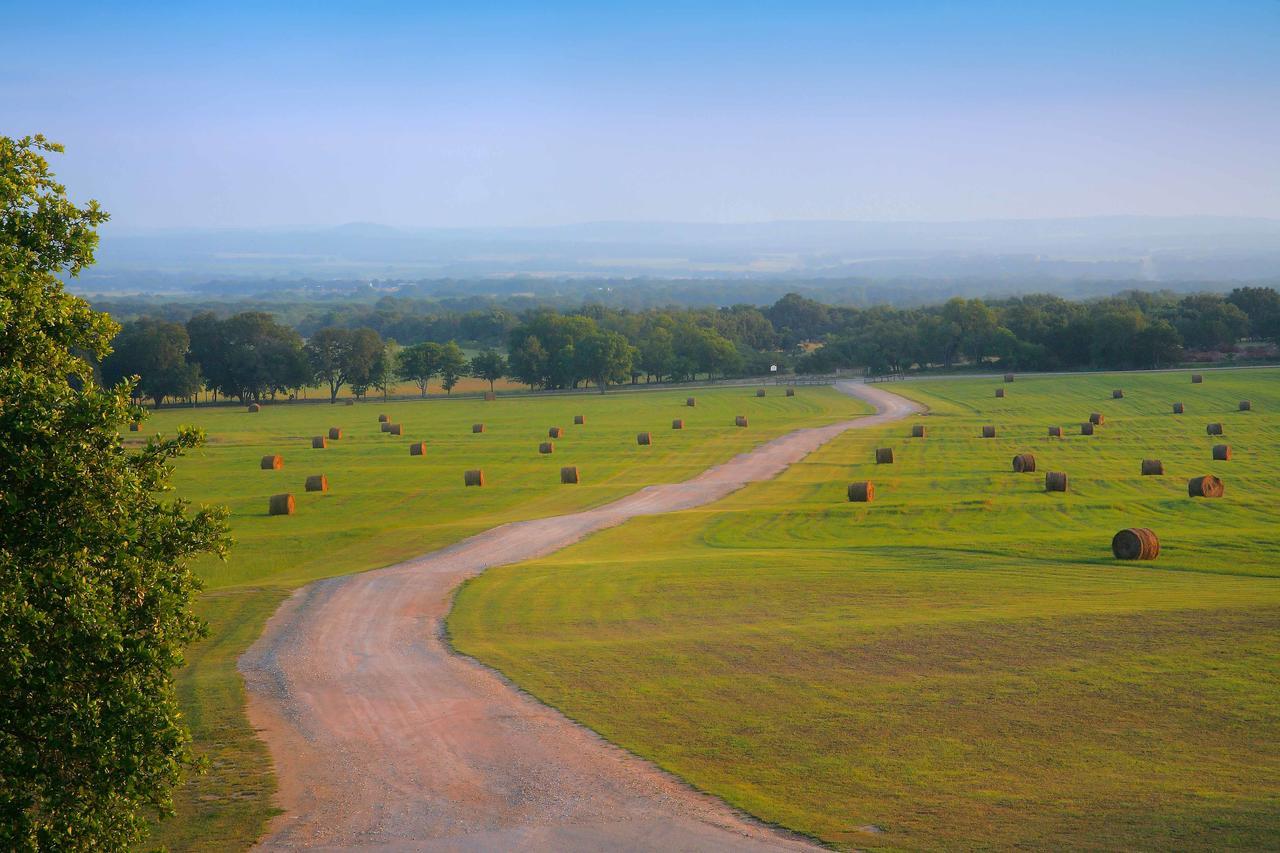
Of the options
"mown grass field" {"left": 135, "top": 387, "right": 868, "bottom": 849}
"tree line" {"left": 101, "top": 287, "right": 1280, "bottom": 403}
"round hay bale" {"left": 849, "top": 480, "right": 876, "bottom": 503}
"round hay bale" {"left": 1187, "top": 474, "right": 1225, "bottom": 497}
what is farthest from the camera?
"tree line" {"left": 101, "top": 287, "right": 1280, "bottom": 403}

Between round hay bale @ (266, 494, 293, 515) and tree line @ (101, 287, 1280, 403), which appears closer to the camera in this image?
round hay bale @ (266, 494, 293, 515)

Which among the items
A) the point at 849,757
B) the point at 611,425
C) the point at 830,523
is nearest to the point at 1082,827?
the point at 849,757

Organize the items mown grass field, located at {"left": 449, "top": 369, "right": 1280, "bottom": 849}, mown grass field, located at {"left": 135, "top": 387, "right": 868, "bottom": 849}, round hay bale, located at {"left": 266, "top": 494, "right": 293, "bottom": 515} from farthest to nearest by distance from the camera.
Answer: round hay bale, located at {"left": 266, "top": 494, "right": 293, "bottom": 515}
mown grass field, located at {"left": 135, "top": 387, "right": 868, "bottom": 849}
mown grass field, located at {"left": 449, "top": 369, "right": 1280, "bottom": 849}

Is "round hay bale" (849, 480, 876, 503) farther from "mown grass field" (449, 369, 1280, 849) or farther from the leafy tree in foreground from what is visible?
the leafy tree in foreground

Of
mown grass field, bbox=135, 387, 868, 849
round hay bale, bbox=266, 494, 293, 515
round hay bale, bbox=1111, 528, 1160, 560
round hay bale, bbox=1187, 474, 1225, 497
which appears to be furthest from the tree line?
round hay bale, bbox=1111, 528, 1160, 560

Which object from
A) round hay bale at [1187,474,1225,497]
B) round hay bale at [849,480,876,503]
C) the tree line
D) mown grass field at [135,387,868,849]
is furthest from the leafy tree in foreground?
the tree line

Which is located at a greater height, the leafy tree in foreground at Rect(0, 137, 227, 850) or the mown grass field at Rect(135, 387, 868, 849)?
the leafy tree in foreground at Rect(0, 137, 227, 850)

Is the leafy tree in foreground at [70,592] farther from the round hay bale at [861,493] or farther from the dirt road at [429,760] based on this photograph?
the round hay bale at [861,493]
